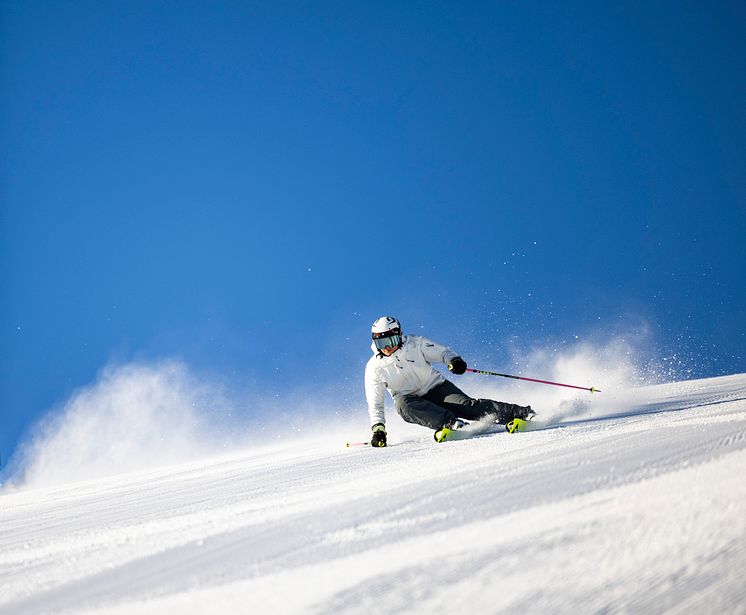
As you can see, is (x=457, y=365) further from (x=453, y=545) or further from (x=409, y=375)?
(x=453, y=545)

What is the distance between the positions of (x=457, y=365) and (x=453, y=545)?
15.1 feet

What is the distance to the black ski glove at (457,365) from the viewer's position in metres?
5.93

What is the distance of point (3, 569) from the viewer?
219 cm

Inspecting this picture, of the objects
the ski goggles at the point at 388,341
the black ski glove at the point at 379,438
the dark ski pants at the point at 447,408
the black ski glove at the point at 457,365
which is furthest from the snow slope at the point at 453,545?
the ski goggles at the point at 388,341

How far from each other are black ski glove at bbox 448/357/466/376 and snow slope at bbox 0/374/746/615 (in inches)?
114

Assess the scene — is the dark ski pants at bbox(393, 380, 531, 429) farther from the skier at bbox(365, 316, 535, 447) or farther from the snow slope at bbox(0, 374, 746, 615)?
the snow slope at bbox(0, 374, 746, 615)

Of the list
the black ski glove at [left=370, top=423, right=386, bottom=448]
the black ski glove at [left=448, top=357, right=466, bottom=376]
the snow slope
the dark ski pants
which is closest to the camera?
the snow slope

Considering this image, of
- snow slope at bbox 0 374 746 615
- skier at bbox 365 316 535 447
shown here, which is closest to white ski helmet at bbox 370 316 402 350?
skier at bbox 365 316 535 447

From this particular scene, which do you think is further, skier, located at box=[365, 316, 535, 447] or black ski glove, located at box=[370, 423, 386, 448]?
skier, located at box=[365, 316, 535, 447]

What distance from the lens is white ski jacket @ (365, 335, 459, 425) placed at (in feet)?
→ 20.1

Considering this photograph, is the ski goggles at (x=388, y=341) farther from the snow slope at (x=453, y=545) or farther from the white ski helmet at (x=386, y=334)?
the snow slope at (x=453, y=545)

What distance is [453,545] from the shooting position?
1.44 m

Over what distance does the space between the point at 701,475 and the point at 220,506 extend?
210cm

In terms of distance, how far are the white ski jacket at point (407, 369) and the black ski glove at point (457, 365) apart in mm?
58
